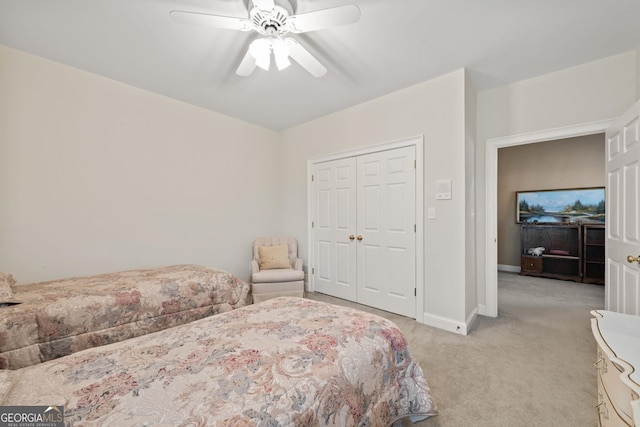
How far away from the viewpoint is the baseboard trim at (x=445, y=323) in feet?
8.38

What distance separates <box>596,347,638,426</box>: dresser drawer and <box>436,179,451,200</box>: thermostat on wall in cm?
173

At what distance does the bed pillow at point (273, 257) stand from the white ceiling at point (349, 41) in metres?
2.04

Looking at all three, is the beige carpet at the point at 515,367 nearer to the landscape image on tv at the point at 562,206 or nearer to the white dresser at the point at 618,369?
the white dresser at the point at 618,369

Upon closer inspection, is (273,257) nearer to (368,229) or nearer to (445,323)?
(368,229)

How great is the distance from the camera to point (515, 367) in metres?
2.00

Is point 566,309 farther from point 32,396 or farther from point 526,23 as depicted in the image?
point 32,396

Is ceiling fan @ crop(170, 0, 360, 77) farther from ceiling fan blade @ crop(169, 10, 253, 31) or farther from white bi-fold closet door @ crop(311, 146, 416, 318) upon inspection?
white bi-fold closet door @ crop(311, 146, 416, 318)

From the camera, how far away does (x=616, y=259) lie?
213 centimetres

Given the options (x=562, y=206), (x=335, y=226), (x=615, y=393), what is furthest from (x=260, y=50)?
(x=562, y=206)

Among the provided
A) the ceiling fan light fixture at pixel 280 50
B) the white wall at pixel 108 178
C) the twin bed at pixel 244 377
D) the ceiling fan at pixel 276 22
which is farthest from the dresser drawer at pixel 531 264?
the ceiling fan light fixture at pixel 280 50

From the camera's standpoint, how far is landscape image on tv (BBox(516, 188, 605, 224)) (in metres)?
4.52

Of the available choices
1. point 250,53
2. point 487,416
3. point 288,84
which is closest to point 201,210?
point 288,84

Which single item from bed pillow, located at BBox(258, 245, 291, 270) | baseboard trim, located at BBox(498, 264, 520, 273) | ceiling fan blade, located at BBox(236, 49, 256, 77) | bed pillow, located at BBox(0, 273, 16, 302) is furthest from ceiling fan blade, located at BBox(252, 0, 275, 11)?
baseboard trim, located at BBox(498, 264, 520, 273)

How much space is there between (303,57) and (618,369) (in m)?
2.35
